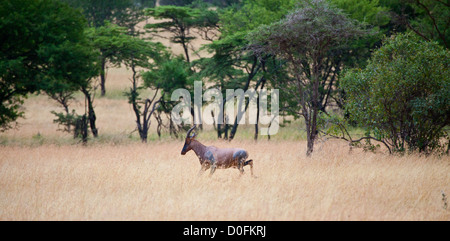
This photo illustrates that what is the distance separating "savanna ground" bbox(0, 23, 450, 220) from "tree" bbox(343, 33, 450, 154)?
45.5 inches

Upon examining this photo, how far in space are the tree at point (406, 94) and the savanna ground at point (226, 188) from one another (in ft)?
3.79

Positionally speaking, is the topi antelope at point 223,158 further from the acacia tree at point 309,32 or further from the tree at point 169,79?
the tree at point 169,79

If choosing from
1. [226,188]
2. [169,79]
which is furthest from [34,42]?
[226,188]

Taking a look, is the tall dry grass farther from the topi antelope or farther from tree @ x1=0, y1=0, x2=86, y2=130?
tree @ x1=0, y1=0, x2=86, y2=130

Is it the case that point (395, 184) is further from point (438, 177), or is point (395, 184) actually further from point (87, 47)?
point (87, 47)

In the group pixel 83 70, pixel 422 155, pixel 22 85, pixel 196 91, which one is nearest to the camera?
pixel 422 155

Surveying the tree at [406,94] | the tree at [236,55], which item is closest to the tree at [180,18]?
the tree at [236,55]

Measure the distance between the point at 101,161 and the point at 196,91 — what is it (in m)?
11.2

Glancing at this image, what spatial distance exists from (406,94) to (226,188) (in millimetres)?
7436

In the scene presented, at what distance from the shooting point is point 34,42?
2117 centimetres

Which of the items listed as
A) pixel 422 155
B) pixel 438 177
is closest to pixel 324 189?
pixel 438 177

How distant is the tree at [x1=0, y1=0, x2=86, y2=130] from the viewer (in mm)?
20656

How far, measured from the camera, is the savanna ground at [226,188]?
26.7 feet
